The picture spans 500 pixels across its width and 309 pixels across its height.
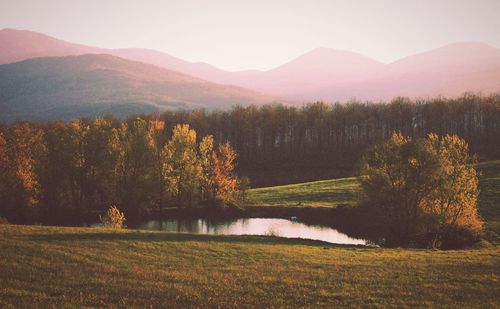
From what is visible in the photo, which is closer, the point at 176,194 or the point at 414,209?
the point at 414,209

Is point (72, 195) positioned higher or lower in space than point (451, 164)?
lower

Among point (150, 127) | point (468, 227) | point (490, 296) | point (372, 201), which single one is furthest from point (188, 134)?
point (490, 296)

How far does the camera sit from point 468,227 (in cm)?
5316

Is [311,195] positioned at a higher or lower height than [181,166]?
lower

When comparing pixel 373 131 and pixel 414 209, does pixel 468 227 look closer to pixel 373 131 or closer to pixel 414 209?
pixel 414 209

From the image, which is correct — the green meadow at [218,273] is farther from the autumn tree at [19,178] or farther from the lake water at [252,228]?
the autumn tree at [19,178]

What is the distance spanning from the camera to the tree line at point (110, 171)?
77188mm

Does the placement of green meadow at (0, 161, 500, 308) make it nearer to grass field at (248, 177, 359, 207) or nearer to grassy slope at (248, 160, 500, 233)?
grassy slope at (248, 160, 500, 233)

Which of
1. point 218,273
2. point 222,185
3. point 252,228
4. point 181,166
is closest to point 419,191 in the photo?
point 252,228

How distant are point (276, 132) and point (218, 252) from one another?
134 m

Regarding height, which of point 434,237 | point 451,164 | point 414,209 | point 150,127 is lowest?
point 434,237

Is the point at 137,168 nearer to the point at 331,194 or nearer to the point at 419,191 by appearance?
A: the point at 331,194

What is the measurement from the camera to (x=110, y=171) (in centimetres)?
8306

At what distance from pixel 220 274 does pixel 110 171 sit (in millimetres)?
60692
